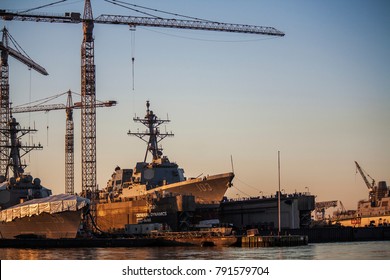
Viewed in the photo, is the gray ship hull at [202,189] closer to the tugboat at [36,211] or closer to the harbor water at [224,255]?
the tugboat at [36,211]

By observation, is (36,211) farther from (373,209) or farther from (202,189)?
(373,209)

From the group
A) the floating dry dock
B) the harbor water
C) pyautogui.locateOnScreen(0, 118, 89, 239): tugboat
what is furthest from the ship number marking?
the harbor water

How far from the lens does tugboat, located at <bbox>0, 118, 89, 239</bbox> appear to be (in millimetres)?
56531

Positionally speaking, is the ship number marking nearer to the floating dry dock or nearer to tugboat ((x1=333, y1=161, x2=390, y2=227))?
the floating dry dock

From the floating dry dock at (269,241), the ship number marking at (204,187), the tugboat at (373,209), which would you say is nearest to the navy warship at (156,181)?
the ship number marking at (204,187)

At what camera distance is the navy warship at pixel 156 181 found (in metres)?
64.5

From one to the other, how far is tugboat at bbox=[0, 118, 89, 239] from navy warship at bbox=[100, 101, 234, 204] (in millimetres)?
7336

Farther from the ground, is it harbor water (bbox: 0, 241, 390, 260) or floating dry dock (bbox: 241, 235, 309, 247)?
floating dry dock (bbox: 241, 235, 309, 247)

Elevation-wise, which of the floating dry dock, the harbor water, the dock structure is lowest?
the harbor water
